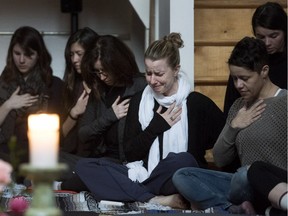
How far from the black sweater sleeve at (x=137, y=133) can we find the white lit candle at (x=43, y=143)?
2374 millimetres

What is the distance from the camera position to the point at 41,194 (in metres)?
0.95

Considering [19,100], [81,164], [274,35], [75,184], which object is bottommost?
[75,184]

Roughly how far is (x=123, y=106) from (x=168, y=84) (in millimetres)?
398

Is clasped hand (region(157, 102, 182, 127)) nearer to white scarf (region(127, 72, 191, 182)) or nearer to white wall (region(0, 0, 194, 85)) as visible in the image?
white scarf (region(127, 72, 191, 182))

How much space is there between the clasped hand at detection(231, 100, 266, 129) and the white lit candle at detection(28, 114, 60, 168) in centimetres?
199

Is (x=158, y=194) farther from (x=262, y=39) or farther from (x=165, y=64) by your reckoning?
(x=262, y=39)

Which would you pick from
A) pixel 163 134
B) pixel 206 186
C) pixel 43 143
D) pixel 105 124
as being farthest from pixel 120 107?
pixel 43 143

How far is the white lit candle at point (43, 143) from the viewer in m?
0.96

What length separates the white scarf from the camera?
335cm

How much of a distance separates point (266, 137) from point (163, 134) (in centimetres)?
65

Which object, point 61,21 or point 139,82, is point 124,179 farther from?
point 61,21

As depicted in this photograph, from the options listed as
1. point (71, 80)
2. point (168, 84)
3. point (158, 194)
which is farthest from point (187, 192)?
point (71, 80)

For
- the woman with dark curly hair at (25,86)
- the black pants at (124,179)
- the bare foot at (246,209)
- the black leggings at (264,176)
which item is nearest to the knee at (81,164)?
the black pants at (124,179)

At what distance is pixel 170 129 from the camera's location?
335 centimetres
